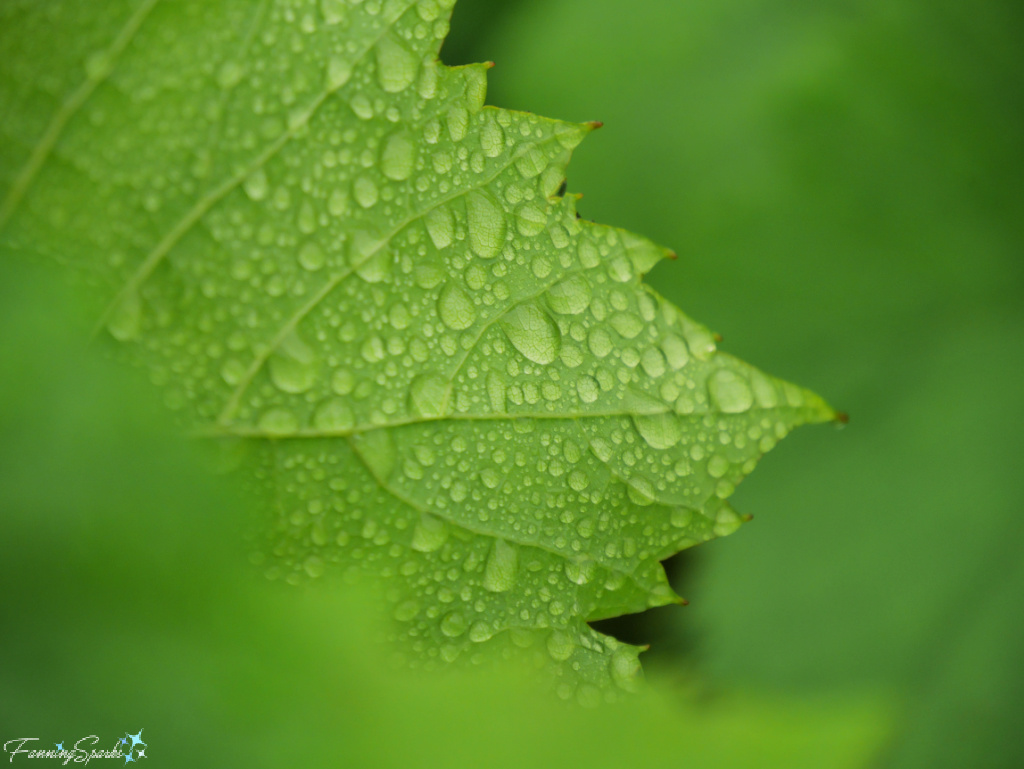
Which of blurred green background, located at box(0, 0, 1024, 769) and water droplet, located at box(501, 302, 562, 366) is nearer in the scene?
water droplet, located at box(501, 302, 562, 366)

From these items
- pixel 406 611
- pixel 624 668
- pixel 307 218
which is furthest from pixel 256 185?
pixel 624 668

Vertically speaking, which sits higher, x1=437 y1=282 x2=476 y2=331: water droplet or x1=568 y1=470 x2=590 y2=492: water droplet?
x1=437 y1=282 x2=476 y2=331: water droplet

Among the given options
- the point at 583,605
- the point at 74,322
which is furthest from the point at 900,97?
the point at 74,322

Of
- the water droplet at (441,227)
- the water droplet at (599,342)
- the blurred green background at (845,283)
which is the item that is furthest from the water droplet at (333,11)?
the blurred green background at (845,283)

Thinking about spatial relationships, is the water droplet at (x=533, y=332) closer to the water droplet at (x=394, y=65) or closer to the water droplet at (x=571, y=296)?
the water droplet at (x=571, y=296)

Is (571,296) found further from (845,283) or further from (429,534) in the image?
(845,283)

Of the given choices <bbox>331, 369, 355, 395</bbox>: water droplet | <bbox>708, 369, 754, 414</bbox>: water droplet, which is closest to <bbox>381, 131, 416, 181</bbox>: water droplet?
<bbox>331, 369, 355, 395</bbox>: water droplet

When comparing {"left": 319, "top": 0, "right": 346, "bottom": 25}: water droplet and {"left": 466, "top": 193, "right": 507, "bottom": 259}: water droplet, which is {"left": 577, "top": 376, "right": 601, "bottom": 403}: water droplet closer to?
{"left": 466, "top": 193, "right": 507, "bottom": 259}: water droplet

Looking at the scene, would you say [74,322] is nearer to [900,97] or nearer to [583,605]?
[583,605]
